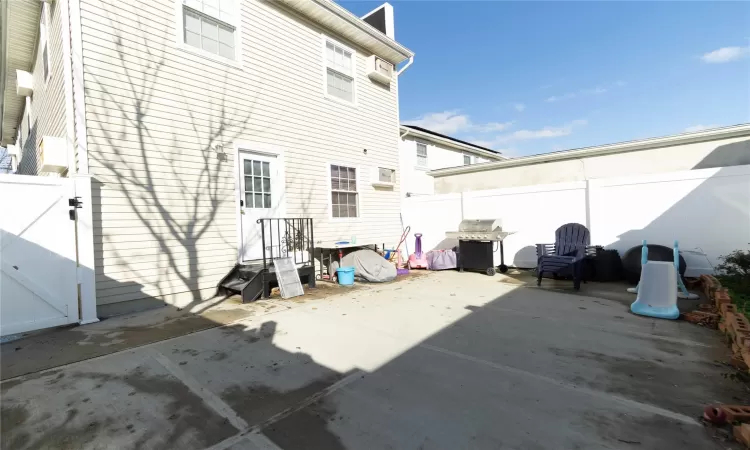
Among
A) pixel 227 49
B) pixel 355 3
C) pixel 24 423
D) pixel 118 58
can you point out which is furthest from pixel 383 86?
pixel 24 423

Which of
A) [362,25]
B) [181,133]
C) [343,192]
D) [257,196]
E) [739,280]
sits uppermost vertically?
[362,25]

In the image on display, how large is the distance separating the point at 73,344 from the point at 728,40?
11.4 metres

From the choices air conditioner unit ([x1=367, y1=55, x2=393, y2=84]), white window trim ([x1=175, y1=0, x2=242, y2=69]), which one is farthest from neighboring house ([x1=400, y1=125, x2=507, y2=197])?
white window trim ([x1=175, y1=0, x2=242, y2=69])

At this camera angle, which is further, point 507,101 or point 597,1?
point 507,101

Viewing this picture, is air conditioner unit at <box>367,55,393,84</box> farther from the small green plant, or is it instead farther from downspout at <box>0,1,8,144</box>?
the small green plant

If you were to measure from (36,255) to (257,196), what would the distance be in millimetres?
2927

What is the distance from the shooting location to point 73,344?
3348 millimetres

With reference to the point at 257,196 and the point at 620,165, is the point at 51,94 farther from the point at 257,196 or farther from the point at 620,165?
the point at 620,165

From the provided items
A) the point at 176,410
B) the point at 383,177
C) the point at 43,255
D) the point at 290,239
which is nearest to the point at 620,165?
the point at 383,177

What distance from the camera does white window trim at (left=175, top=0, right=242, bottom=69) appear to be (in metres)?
5.00

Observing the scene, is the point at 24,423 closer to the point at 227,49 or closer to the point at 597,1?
the point at 227,49

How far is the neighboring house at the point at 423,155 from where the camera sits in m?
11.4

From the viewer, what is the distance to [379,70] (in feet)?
26.7

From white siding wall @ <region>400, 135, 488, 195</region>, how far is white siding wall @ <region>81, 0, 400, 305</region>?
477 cm
